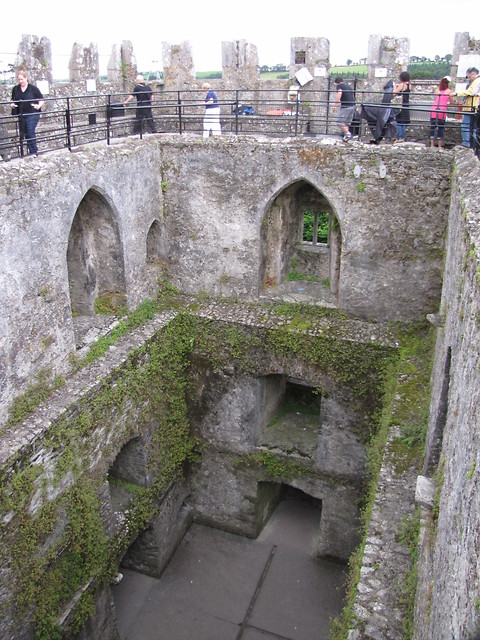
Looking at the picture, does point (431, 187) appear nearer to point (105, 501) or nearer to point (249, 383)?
point (249, 383)

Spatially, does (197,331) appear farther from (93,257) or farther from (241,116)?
(241,116)

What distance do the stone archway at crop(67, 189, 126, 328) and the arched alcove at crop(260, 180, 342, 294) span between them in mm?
2975

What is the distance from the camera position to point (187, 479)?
13.6m

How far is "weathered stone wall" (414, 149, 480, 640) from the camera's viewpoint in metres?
3.53

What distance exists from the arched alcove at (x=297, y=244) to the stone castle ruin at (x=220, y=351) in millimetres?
55

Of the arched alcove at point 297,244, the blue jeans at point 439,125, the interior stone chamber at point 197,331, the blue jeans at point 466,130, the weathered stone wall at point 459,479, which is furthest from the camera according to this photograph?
the arched alcove at point 297,244

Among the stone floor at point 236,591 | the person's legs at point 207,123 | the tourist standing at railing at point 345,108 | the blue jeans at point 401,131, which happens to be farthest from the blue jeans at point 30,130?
the stone floor at point 236,591

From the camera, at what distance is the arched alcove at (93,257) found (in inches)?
419

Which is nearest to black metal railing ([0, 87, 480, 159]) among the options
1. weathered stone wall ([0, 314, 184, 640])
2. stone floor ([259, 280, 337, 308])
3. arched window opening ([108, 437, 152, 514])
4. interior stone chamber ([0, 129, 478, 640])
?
interior stone chamber ([0, 129, 478, 640])

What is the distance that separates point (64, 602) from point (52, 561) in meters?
0.78

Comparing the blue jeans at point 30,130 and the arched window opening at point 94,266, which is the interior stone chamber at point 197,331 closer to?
the arched window opening at point 94,266

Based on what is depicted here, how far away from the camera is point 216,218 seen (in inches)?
474

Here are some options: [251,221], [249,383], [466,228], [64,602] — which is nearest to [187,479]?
[249,383]

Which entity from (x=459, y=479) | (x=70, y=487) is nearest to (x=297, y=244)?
(x=70, y=487)
